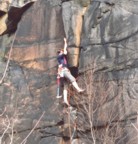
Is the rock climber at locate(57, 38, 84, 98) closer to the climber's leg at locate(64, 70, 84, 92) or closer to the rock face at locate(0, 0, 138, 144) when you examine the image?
the climber's leg at locate(64, 70, 84, 92)

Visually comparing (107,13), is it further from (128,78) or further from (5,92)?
(5,92)

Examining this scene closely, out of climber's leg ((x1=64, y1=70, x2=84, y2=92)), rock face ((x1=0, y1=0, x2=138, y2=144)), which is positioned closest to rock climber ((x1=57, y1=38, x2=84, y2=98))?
climber's leg ((x1=64, y1=70, x2=84, y2=92))

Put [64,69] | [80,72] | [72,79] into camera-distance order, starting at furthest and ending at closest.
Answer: [80,72], [64,69], [72,79]

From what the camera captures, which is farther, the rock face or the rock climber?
the rock climber

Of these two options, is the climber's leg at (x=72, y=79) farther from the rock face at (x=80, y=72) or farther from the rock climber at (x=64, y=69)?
the rock face at (x=80, y=72)

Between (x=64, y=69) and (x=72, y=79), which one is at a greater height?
(x=64, y=69)

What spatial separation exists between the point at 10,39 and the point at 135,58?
4533mm

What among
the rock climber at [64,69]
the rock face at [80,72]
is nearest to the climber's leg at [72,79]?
the rock climber at [64,69]

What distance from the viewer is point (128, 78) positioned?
11883 mm

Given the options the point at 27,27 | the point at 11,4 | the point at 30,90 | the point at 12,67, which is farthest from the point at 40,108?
the point at 11,4

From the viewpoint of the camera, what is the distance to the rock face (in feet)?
39.0

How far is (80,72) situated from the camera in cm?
1268

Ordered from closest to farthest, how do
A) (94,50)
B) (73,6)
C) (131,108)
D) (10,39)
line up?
(131,108) → (94,50) → (73,6) → (10,39)

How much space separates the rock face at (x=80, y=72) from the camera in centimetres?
1188
